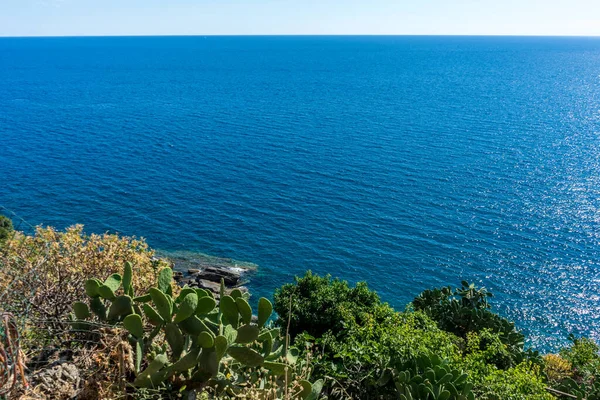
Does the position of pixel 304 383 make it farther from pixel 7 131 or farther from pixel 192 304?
pixel 7 131

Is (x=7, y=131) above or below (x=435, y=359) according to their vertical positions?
below

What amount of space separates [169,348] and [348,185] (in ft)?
209

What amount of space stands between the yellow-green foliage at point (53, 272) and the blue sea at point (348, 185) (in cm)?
3482

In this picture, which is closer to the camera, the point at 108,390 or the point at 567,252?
the point at 108,390

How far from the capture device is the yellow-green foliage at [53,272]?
931 cm

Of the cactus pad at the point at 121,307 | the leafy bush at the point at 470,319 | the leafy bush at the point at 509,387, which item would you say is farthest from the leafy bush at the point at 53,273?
the leafy bush at the point at 470,319

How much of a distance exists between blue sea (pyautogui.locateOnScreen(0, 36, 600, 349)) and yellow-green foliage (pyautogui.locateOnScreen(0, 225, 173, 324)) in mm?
34818

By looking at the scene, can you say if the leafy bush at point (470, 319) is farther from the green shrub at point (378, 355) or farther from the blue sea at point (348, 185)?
the blue sea at point (348, 185)

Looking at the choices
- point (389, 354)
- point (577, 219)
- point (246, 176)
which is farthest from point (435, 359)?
point (246, 176)

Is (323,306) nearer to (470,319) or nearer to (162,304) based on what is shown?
(470,319)

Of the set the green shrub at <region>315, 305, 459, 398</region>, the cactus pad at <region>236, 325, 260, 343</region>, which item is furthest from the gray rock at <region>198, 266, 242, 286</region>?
the cactus pad at <region>236, 325, 260, 343</region>

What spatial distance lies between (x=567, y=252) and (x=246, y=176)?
1777 inches

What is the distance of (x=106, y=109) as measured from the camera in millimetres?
118812

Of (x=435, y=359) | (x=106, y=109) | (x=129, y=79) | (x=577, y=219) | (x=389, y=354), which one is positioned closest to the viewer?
(x=435, y=359)
